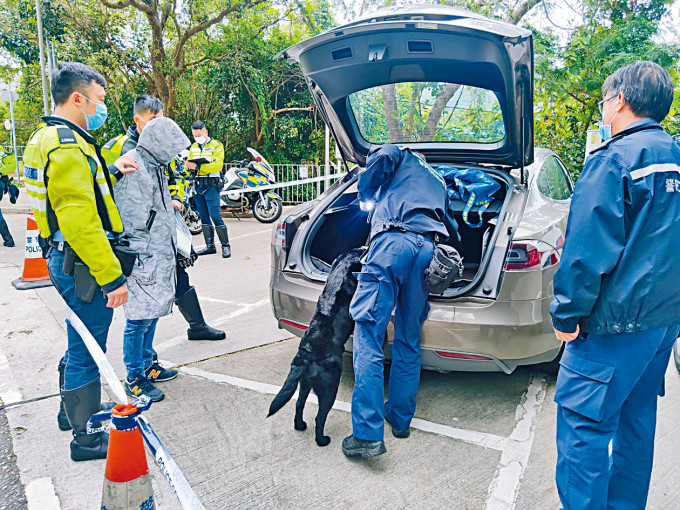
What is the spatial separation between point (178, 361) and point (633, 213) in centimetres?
323

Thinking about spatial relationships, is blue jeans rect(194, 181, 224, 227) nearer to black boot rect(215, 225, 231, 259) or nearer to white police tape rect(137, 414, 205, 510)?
black boot rect(215, 225, 231, 259)

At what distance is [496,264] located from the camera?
2863 millimetres

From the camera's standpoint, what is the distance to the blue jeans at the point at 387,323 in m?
2.65

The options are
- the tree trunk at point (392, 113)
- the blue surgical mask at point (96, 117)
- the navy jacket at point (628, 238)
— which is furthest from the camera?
the tree trunk at point (392, 113)

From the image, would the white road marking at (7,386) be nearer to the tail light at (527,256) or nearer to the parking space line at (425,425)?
the parking space line at (425,425)

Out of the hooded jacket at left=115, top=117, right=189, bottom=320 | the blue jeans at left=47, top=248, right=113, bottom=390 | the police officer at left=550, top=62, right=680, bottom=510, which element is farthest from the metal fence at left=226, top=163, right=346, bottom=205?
the police officer at left=550, top=62, right=680, bottom=510

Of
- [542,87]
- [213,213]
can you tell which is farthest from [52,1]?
[542,87]

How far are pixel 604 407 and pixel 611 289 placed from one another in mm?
437

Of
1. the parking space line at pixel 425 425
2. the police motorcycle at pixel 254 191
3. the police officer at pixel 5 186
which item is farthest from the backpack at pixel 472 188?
the police officer at pixel 5 186

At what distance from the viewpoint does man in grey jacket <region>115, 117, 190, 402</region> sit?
311cm

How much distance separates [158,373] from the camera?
11.7 ft

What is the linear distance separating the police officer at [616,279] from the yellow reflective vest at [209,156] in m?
6.36

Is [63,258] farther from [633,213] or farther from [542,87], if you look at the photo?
[542,87]

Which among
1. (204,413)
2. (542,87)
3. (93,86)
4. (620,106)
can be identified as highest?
(542,87)
